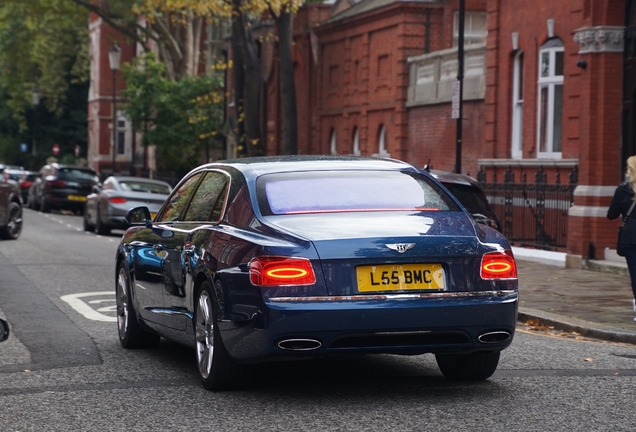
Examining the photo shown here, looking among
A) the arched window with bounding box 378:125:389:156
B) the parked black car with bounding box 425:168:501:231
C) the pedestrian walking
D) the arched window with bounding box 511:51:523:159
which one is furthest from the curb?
the arched window with bounding box 378:125:389:156

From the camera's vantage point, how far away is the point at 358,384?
8.35 metres

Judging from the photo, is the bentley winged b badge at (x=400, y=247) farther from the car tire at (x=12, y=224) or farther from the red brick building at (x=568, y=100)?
the car tire at (x=12, y=224)

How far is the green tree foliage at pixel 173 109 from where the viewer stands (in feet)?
144

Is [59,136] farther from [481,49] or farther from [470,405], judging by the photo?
[470,405]

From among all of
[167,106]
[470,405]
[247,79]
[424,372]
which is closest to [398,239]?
[470,405]

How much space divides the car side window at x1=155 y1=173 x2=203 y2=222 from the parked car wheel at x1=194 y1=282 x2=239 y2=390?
1353 millimetres

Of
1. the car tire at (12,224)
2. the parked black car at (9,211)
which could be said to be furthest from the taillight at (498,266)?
the car tire at (12,224)

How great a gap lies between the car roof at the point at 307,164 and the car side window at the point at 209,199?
13 cm

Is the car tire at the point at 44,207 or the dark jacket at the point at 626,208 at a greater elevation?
the dark jacket at the point at 626,208

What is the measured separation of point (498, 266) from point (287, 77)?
Result: 2665 centimetres

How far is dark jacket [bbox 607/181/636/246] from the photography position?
41.3ft

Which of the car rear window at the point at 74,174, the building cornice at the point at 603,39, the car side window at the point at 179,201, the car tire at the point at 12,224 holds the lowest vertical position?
the car tire at the point at 12,224

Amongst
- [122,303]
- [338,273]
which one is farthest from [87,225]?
[338,273]

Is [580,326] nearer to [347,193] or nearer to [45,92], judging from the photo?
[347,193]
